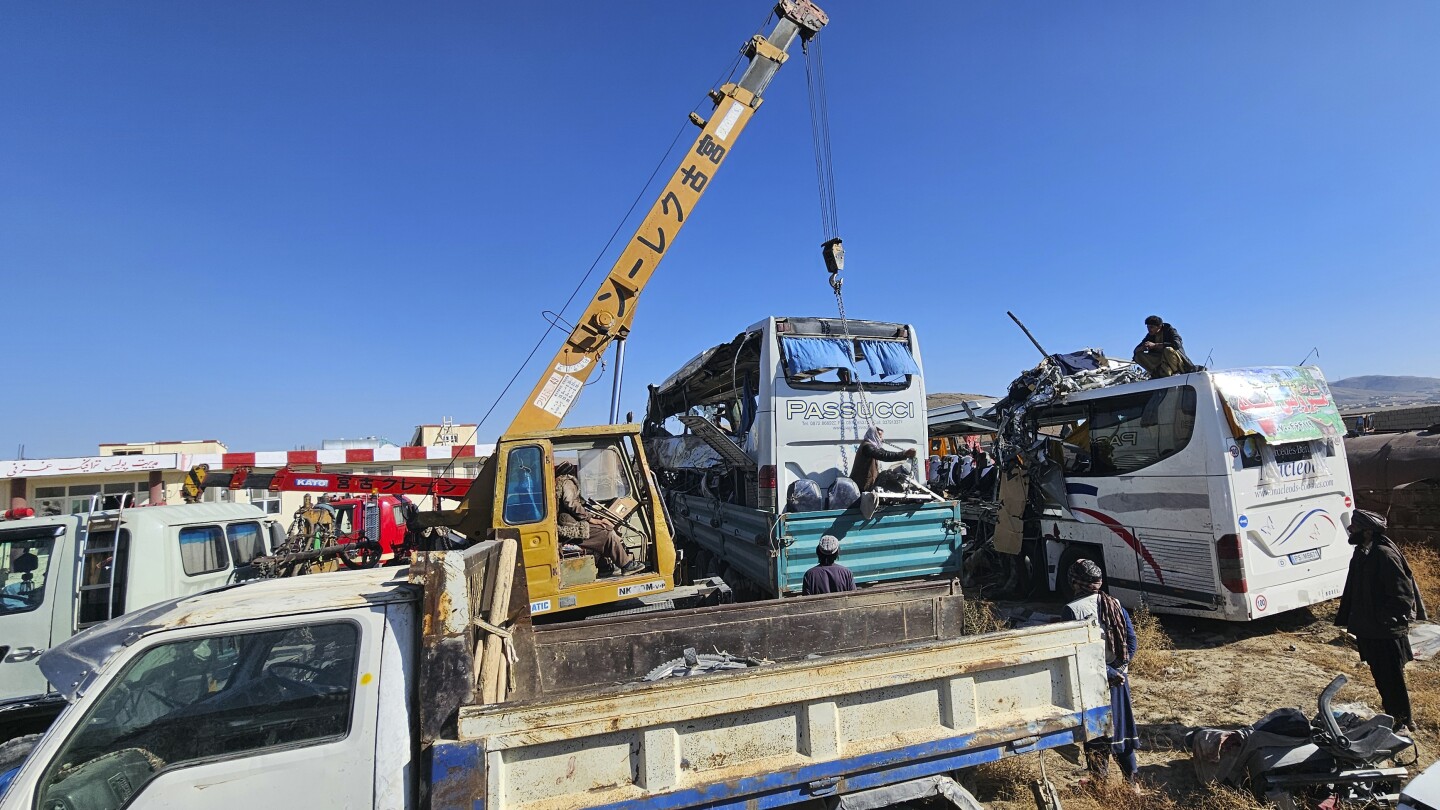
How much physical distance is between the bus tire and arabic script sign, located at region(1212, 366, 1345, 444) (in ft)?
6.66

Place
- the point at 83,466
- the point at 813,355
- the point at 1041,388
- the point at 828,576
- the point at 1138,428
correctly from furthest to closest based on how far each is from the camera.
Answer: the point at 83,466 < the point at 1041,388 < the point at 813,355 < the point at 1138,428 < the point at 828,576

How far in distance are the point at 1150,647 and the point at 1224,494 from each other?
1534mm

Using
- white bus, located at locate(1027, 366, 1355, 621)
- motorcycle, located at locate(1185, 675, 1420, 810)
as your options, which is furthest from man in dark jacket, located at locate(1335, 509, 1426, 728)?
white bus, located at locate(1027, 366, 1355, 621)

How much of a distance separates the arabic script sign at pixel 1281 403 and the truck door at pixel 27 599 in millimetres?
9842

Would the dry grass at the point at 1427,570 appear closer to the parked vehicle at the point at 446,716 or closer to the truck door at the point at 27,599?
the parked vehicle at the point at 446,716

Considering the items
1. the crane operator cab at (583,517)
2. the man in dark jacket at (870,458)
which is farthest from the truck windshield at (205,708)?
the man in dark jacket at (870,458)

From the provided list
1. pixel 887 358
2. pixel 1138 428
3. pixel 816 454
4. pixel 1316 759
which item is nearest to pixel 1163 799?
pixel 1316 759

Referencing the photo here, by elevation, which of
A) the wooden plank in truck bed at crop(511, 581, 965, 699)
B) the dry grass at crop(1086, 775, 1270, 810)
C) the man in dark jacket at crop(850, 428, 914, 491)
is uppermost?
the man in dark jacket at crop(850, 428, 914, 491)

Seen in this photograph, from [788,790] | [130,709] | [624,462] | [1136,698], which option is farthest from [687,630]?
[1136,698]

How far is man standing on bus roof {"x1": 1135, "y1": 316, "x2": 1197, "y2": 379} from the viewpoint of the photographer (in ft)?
23.0

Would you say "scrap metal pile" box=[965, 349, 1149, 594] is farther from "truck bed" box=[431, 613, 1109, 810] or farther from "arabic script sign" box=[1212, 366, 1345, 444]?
"truck bed" box=[431, 613, 1109, 810]

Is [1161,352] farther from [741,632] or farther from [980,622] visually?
Answer: [741,632]

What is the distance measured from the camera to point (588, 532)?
568cm

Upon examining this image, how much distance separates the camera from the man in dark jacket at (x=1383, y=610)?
4.27 meters
